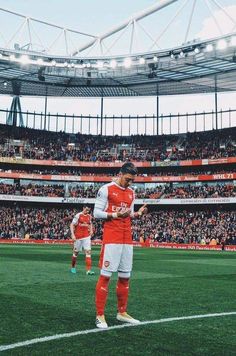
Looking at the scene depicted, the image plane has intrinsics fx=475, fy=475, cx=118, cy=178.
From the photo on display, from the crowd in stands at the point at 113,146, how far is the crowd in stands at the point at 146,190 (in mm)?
3586

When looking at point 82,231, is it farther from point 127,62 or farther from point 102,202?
point 127,62

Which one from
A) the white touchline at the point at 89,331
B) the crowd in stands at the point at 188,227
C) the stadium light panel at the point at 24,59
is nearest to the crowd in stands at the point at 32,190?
the crowd in stands at the point at 188,227

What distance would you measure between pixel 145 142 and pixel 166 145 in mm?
3299

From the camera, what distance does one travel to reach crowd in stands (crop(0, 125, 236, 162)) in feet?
189

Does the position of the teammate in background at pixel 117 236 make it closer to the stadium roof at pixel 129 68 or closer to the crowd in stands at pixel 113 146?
the stadium roof at pixel 129 68

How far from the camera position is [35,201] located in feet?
181

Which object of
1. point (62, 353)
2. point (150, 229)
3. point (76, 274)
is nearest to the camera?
point (62, 353)

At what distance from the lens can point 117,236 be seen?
6.81 m

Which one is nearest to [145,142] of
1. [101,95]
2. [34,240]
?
[101,95]

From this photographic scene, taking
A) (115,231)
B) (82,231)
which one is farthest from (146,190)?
(115,231)

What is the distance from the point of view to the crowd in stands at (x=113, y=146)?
5772 cm

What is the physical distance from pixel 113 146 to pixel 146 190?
9.71 metres

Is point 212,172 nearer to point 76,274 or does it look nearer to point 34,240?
point 34,240

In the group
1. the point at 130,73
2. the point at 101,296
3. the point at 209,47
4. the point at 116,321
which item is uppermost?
the point at 130,73
